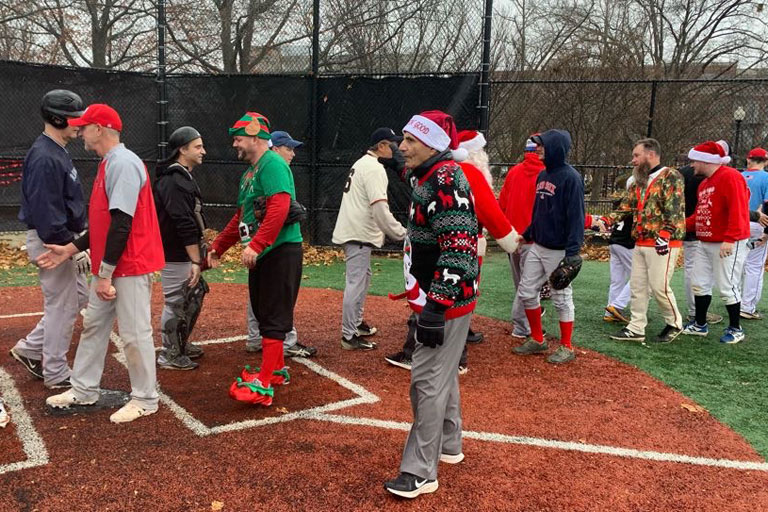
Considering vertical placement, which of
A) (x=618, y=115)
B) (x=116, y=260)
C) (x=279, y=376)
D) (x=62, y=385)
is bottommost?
(x=62, y=385)

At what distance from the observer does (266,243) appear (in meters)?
4.20

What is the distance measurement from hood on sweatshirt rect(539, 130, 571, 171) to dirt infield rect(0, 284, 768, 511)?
76.0 inches

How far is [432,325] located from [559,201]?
3.00 m

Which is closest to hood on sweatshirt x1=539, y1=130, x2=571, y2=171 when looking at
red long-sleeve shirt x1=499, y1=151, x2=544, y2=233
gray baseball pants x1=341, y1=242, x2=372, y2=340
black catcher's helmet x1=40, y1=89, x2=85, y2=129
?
red long-sleeve shirt x1=499, y1=151, x2=544, y2=233

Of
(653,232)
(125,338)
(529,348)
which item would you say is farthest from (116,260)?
(653,232)

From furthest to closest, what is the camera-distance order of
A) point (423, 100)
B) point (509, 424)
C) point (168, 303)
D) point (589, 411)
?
point (423, 100)
point (168, 303)
point (589, 411)
point (509, 424)

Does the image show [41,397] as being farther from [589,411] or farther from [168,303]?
[589,411]

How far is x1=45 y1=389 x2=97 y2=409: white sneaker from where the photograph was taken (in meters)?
4.32

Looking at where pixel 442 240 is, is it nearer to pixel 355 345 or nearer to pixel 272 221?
pixel 272 221

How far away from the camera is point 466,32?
35.4 ft

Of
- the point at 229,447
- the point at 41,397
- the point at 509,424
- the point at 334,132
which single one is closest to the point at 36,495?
the point at 229,447

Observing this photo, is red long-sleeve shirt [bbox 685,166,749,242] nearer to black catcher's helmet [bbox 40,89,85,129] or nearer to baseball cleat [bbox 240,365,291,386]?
baseball cleat [bbox 240,365,291,386]

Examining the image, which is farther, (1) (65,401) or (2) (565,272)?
(2) (565,272)

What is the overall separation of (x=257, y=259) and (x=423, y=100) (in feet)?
22.7
